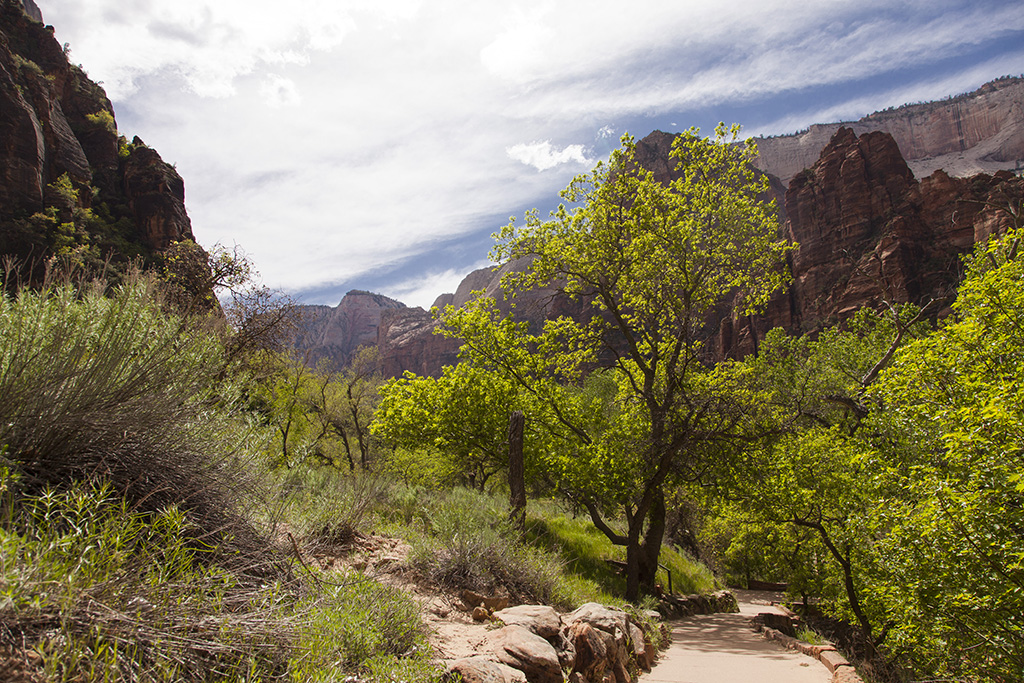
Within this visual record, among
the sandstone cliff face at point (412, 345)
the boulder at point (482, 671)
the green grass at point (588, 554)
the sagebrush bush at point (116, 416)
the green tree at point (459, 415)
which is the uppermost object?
the sandstone cliff face at point (412, 345)

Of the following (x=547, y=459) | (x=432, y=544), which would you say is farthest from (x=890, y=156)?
(x=432, y=544)

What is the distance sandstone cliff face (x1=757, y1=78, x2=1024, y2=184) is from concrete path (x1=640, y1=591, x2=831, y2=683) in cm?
11546

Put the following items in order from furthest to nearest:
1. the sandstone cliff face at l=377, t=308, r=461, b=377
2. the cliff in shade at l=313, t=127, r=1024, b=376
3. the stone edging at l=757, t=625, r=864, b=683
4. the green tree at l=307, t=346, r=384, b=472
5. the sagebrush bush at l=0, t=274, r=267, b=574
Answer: the sandstone cliff face at l=377, t=308, r=461, b=377 → the cliff in shade at l=313, t=127, r=1024, b=376 → the green tree at l=307, t=346, r=384, b=472 → the stone edging at l=757, t=625, r=864, b=683 → the sagebrush bush at l=0, t=274, r=267, b=574

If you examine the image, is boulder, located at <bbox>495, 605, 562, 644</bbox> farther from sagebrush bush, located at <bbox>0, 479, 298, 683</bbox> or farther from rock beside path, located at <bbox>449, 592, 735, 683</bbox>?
sagebrush bush, located at <bbox>0, 479, 298, 683</bbox>

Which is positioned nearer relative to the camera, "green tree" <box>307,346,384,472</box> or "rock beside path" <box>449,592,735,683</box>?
"rock beside path" <box>449,592,735,683</box>

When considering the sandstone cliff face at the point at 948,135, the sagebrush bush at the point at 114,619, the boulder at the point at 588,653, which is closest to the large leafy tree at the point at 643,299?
the boulder at the point at 588,653

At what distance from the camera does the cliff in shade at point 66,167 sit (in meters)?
35.7

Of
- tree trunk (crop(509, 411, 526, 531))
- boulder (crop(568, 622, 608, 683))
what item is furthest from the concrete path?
tree trunk (crop(509, 411, 526, 531))

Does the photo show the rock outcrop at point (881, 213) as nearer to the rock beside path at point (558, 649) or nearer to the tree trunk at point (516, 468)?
the tree trunk at point (516, 468)

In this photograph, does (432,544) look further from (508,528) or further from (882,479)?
(882,479)

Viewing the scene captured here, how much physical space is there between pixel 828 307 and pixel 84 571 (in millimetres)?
77162

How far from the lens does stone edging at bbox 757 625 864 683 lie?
721cm

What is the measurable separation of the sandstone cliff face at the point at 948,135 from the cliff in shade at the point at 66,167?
113 meters

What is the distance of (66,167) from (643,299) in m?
55.3
